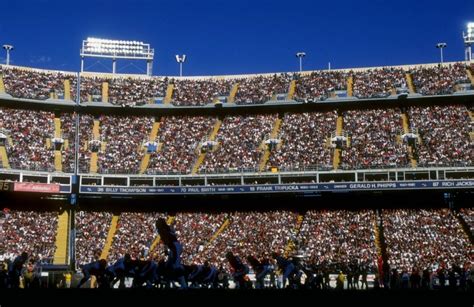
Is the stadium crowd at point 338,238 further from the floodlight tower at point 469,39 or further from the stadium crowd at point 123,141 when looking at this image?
the floodlight tower at point 469,39

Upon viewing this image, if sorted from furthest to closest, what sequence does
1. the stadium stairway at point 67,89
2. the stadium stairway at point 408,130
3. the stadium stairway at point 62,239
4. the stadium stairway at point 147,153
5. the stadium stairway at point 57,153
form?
1. the stadium stairway at point 67,89
2. the stadium stairway at point 147,153
3. the stadium stairway at point 57,153
4. the stadium stairway at point 408,130
5. the stadium stairway at point 62,239

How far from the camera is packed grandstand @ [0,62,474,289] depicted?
1850 inches

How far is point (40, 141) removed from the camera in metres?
57.9

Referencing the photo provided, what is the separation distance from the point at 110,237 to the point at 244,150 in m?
14.8

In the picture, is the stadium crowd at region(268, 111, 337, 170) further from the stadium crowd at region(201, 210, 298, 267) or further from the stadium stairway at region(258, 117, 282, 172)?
the stadium crowd at region(201, 210, 298, 267)

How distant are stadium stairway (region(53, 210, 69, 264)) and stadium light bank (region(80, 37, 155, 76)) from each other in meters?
21.1

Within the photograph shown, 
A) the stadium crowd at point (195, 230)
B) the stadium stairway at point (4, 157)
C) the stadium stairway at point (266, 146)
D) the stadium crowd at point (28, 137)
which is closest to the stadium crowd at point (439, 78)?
the stadium stairway at point (266, 146)

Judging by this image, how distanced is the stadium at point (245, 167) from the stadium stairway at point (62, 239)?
15cm

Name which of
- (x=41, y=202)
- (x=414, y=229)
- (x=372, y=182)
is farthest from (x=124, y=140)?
(x=414, y=229)

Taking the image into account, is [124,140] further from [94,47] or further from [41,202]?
[94,47]

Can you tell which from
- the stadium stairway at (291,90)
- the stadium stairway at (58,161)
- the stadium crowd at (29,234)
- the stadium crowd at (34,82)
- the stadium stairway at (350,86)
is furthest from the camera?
the stadium stairway at (291,90)

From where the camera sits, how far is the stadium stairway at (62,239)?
159ft

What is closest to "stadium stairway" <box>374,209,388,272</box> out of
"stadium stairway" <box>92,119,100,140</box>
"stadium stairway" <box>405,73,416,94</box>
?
"stadium stairway" <box>405,73,416,94</box>

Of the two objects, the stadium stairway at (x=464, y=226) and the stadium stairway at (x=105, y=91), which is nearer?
the stadium stairway at (x=464, y=226)
